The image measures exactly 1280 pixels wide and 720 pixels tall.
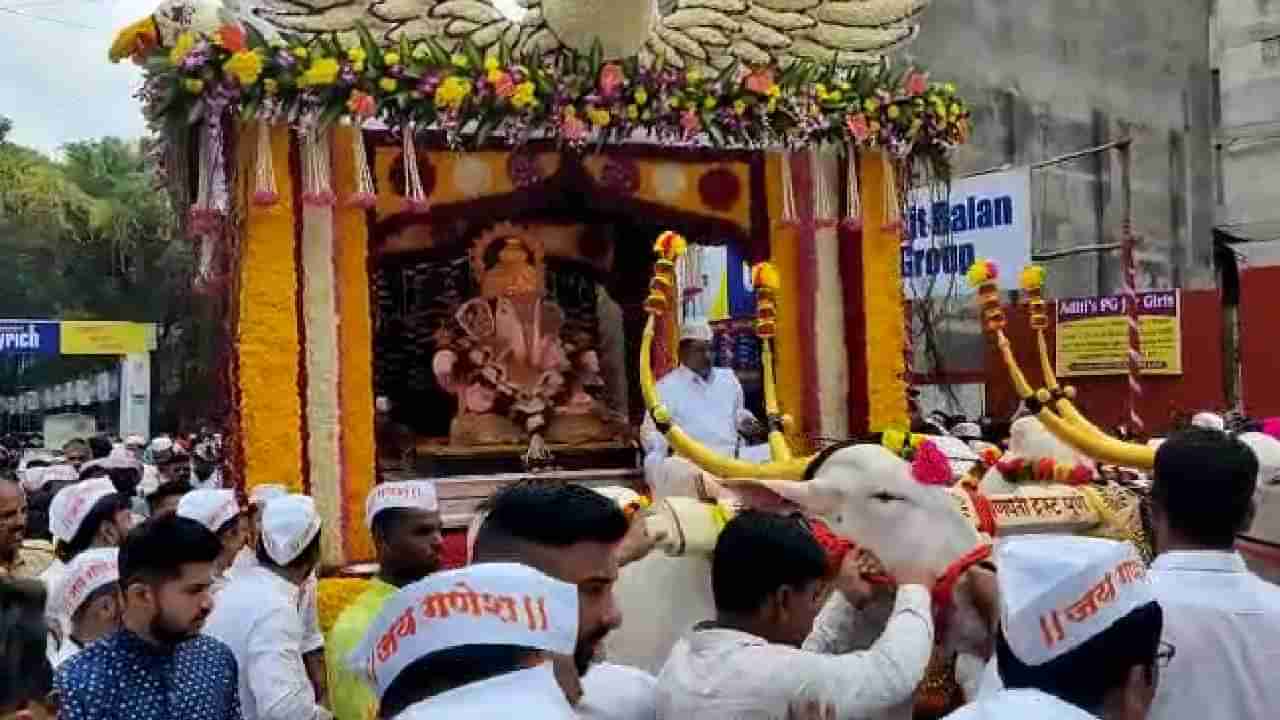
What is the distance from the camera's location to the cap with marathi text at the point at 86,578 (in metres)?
3.87

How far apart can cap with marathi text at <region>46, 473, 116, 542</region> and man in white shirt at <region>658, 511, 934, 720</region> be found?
291cm

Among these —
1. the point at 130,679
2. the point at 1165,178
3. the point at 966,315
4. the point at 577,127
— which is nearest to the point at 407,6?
the point at 577,127

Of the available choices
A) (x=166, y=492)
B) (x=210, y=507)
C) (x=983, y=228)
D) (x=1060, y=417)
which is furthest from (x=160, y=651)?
(x=983, y=228)

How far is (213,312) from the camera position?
8328 millimetres

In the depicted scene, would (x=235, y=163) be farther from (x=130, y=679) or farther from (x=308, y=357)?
(x=130, y=679)

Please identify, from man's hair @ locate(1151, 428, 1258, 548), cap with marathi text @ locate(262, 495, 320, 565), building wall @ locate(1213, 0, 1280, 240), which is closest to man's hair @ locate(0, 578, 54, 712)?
cap with marathi text @ locate(262, 495, 320, 565)

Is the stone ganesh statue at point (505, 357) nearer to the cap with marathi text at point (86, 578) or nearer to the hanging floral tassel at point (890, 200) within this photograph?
the hanging floral tassel at point (890, 200)

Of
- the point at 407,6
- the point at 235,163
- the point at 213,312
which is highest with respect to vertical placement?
the point at 407,6

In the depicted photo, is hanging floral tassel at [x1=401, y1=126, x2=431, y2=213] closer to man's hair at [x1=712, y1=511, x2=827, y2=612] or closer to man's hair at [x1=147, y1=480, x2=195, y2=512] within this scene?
man's hair at [x1=147, y1=480, x2=195, y2=512]

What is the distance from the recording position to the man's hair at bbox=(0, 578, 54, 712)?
111 inches

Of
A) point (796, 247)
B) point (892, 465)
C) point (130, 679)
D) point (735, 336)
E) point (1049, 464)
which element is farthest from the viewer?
point (735, 336)

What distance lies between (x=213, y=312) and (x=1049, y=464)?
503 cm

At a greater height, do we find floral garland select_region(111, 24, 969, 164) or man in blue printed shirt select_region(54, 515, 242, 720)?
floral garland select_region(111, 24, 969, 164)

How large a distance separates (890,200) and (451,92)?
111 inches
